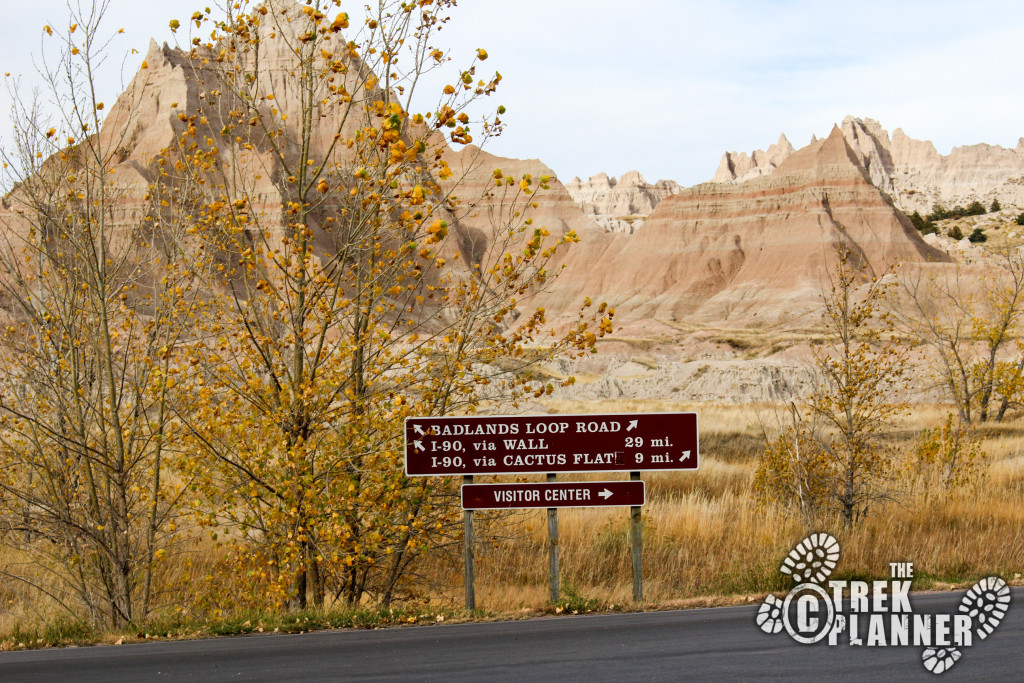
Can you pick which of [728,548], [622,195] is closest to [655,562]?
[728,548]

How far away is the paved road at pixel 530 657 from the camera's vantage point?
598 centimetres

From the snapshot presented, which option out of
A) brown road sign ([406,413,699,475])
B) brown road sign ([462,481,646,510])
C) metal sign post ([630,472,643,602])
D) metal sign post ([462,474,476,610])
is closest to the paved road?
metal sign post ([462,474,476,610])

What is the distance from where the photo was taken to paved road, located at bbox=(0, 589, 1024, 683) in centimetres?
598

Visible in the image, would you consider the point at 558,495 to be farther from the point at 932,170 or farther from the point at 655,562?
the point at 932,170

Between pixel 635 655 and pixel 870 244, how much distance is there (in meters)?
87.7

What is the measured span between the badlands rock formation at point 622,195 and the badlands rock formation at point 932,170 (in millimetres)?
14095

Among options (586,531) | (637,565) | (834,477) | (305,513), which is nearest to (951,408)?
(834,477)

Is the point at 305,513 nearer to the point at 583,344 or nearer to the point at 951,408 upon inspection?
the point at 583,344

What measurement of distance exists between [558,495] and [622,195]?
18372cm

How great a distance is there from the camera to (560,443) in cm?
856

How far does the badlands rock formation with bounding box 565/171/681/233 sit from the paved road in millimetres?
174129

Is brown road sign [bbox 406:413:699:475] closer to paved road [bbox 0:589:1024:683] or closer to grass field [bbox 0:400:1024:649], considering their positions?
grass field [bbox 0:400:1024:649]

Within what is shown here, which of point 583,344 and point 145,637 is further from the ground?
point 583,344

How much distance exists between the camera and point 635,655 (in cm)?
647
